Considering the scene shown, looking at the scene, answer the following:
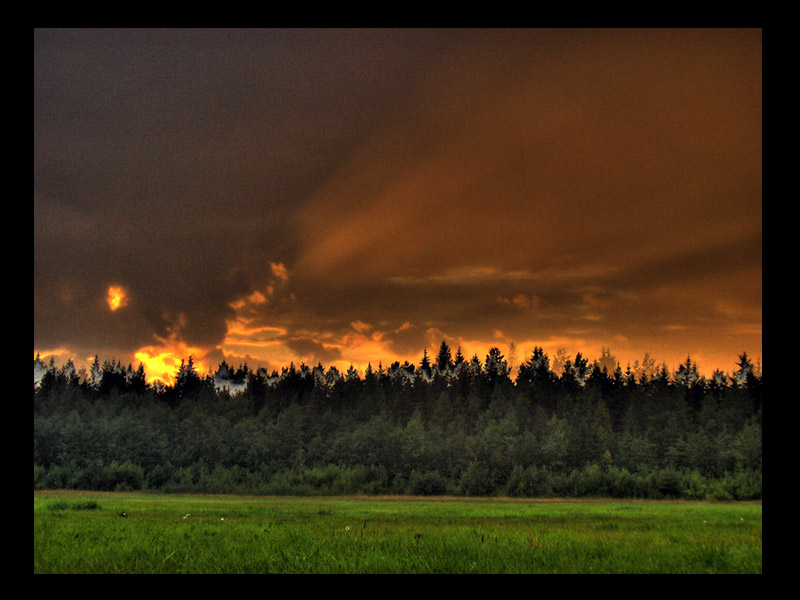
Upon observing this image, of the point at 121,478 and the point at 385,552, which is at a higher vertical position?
the point at 385,552

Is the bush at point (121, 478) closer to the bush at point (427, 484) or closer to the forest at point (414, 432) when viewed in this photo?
the forest at point (414, 432)

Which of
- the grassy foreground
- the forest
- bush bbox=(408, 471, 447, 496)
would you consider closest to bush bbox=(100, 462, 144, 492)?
the forest


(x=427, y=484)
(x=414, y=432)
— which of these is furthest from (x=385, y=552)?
(x=414, y=432)

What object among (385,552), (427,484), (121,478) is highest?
(385,552)

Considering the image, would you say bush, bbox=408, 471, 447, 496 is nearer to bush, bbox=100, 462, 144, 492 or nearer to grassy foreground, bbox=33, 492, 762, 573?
bush, bbox=100, 462, 144, 492

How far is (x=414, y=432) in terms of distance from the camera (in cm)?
6262

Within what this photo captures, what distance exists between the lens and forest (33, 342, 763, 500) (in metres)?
56.1

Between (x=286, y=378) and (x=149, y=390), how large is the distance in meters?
15.3

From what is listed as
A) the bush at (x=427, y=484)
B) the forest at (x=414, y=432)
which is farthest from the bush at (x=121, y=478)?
the bush at (x=427, y=484)

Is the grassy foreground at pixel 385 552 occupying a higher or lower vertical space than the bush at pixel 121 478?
higher

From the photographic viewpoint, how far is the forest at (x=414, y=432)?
2208 inches

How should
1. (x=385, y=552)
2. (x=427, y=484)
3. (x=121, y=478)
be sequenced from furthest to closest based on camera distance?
(x=121, y=478)
(x=427, y=484)
(x=385, y=552)

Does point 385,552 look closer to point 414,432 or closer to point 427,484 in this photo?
point 427,484
